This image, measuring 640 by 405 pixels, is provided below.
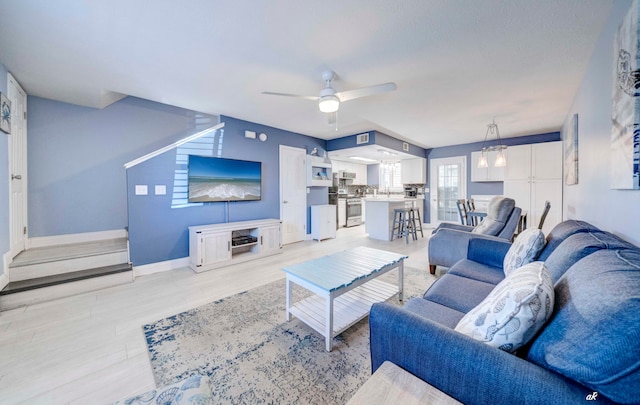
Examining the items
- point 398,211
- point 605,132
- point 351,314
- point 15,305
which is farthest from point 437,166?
point 15,305

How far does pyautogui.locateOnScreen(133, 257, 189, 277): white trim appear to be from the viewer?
328cm

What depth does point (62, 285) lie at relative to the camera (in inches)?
103

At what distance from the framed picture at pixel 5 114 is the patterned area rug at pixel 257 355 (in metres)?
2.47

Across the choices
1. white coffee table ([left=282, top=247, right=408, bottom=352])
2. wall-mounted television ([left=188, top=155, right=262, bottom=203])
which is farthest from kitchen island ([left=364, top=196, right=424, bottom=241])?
white coffee table ([left=282, top=247, right=408, bottom=352])

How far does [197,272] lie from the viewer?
134 inches

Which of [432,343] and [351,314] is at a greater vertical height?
[432,343]

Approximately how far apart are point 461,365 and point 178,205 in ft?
12.9

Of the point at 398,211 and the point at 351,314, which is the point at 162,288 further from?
the point at 398,211

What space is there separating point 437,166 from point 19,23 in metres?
7.64

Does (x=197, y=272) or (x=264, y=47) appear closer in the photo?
(x=264, y=47)

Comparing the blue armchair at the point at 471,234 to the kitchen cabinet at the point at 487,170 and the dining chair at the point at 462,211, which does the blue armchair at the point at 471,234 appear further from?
the kitchen cabinet at the point at 487,170

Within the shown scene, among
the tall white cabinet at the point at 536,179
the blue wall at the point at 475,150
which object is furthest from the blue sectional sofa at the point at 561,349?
the blue wall at the point at 475,150

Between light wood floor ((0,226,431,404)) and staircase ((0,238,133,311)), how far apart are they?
117 mm

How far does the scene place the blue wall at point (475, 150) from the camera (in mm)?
5404
